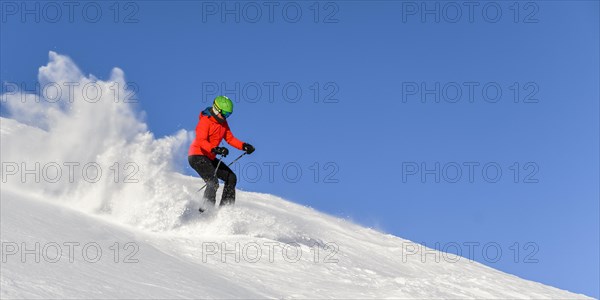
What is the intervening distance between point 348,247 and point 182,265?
4898 mm

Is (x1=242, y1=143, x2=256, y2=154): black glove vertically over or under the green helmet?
under

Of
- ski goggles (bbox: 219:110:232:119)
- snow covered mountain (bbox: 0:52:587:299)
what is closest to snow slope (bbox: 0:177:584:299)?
snow covered mountain (bbox: 0:52:587:299)

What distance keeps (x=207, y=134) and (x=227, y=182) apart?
35.7 inches

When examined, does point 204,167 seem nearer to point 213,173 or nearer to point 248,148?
point 213,173

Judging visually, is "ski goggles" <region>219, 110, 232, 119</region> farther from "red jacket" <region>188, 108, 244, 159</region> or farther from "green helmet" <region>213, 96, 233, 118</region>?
"red jacket" <region>188, 108, 244, 159</region>

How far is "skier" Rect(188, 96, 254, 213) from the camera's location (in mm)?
9344

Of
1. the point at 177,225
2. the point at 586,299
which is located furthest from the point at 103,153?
the point at 586,299

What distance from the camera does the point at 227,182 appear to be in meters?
9.42

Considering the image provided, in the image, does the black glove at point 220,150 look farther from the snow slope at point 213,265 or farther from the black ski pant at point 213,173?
the snow slope at point 213,265

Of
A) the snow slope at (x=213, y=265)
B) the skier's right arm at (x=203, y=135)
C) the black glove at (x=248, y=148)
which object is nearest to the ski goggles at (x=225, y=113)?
the skier's right arm at (x=203, y=135)

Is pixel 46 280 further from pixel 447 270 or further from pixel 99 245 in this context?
pixel 447 270

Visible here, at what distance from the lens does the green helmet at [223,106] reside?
9.62 meters

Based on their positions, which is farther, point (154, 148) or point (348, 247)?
point (348, 247)

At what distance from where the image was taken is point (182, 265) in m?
6.03
